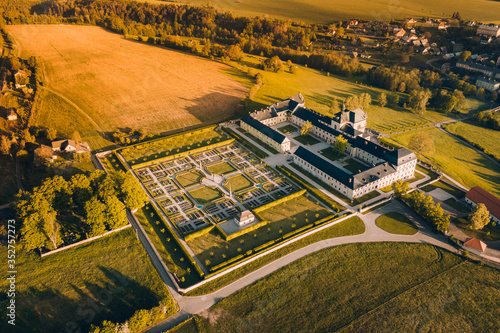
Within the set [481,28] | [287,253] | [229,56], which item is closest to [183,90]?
[229,56]

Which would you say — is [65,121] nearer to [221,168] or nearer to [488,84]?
[221,168]

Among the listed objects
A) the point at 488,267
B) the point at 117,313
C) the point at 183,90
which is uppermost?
the point at 183,90

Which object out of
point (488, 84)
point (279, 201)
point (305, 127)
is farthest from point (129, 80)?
point (488, 84)

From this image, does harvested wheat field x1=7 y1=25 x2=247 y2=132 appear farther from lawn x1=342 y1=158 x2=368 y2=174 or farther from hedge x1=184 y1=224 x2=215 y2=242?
hedge x1=184 y1=224 x2=215 y2=242

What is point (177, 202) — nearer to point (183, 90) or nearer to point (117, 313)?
point (117, 313)

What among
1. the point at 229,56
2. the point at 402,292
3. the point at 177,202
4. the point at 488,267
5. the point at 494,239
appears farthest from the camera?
the point at 229,56

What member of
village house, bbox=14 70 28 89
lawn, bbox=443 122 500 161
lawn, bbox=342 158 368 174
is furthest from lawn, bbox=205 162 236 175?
village house, bbox=14 70 28 89

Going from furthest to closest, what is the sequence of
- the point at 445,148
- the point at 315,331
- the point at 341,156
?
the point at 445,148 → the point at 341,156 → the point at 315,331
